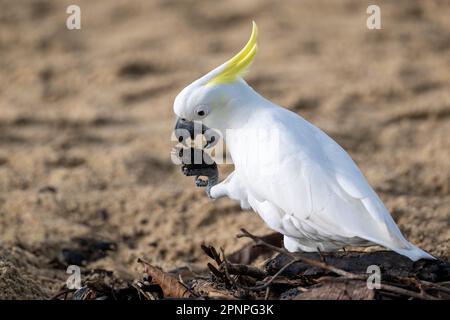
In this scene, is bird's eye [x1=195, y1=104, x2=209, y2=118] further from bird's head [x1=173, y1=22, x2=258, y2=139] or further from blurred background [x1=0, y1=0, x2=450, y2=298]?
blurred background [x1=0, y1=0, x2=450, y2=298]

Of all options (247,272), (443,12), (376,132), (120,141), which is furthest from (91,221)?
(443,12)

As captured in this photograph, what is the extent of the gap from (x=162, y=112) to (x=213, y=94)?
369 centimetres

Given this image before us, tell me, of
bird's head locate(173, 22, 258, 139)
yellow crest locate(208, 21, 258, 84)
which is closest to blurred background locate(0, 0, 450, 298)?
bird's head locate(173, 22, 258, 139)

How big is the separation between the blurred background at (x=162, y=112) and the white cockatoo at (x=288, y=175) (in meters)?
1.06

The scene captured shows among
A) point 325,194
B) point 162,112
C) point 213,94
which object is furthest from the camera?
point 162,112

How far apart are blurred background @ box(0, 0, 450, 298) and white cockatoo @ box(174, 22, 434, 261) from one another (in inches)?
41.9

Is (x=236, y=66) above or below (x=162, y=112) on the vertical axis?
above

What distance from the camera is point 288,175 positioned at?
2916 mm

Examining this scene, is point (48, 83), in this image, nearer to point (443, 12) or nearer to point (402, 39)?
point (402, 39)

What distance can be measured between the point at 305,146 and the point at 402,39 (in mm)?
5275

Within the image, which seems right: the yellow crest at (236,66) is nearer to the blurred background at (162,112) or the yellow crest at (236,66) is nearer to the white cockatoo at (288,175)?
the white cockatoo at (288,175)

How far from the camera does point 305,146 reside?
9.77 feet

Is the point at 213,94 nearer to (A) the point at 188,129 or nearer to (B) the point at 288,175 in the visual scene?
(A) the point at 188,129

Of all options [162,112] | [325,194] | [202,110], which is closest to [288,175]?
[325,194]
